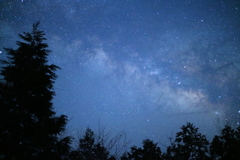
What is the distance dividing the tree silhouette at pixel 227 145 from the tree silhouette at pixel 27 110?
1933 centimetres

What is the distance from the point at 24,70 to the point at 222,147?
25896 mm

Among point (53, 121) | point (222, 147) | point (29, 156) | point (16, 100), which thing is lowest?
point (29, 156)

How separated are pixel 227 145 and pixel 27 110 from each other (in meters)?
24.7

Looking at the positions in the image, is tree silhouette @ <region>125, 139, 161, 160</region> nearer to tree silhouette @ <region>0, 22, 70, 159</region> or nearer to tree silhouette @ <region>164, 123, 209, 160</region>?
tree silhouette @ <region>164, 123, 209, 160</region>

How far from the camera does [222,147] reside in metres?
19.0

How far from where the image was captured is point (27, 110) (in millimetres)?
7770

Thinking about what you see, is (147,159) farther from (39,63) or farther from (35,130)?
(39,63)

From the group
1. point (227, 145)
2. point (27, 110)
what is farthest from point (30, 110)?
point (227, 145)

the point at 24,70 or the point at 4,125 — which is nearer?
the point at 4,125

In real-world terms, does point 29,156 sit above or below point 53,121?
below

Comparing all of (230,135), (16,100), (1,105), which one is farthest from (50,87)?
(230,135)

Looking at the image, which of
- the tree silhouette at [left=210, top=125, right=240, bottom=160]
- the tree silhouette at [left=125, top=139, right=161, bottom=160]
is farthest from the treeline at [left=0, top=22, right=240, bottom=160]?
the tree silhouette at [left=125, top=139, right=161, bottom=160]

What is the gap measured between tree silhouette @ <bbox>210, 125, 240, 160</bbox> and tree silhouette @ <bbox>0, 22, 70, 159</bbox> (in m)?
19.3

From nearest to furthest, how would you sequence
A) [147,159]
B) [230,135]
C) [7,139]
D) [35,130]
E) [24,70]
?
[7,139] → [35,130] → [24,70] → [230,135] → [147,159]
